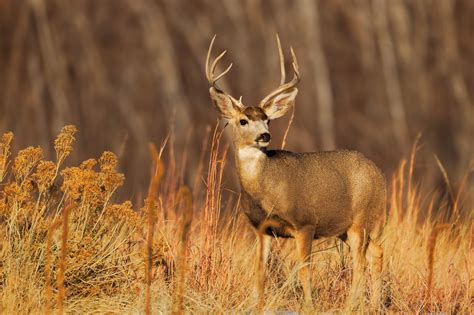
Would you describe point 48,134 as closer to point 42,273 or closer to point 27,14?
point 27,14

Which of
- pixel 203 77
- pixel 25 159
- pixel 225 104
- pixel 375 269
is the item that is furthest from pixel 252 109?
pixel 203 77

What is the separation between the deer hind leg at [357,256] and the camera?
6605mm

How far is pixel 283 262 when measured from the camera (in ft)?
24.6

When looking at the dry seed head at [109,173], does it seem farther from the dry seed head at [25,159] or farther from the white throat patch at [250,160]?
the white throat patch at [250,160]

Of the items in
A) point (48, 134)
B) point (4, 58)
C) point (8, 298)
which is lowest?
point (8, 298)

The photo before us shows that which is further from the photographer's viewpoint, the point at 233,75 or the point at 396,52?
the point at 396,52

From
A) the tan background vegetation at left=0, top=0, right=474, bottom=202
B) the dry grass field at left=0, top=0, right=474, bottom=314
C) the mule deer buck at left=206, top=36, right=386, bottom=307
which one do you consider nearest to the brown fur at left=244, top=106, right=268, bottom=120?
the mule deer buck at left=206, top=36, right=386, bottom=307

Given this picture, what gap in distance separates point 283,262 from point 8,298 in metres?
2.05

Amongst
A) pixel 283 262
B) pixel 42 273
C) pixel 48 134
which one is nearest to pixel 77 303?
pixel 42 273

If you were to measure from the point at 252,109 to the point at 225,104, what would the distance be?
9.5 inches

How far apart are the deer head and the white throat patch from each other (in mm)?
40

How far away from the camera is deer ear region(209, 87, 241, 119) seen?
7.52 m

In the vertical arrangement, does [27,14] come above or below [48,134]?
above

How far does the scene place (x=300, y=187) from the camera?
740 cm
